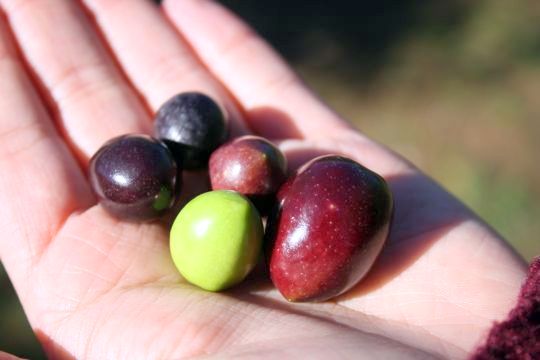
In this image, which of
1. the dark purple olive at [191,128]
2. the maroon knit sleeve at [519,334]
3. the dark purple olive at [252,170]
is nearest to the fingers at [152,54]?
the dark purple olive at [191,128]

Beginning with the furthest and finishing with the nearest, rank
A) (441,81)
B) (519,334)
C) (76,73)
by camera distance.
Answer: (441,81), (76,73), (519,334)

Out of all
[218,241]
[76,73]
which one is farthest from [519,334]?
[76,73]

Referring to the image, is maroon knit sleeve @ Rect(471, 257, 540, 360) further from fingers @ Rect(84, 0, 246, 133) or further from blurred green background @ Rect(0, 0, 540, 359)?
blurred green background @ Rect(0, 0, 540, 359)

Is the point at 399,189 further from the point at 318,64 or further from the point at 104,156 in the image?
the point at 318,64

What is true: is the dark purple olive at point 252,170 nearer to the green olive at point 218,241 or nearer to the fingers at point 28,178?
the green olive at point 218,241

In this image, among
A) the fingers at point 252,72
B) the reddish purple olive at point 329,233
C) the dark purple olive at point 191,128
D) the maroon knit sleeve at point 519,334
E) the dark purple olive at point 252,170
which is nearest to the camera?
the maroon knit sleeve at point 519,334

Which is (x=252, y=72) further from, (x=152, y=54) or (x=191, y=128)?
(x=191, y=128)
